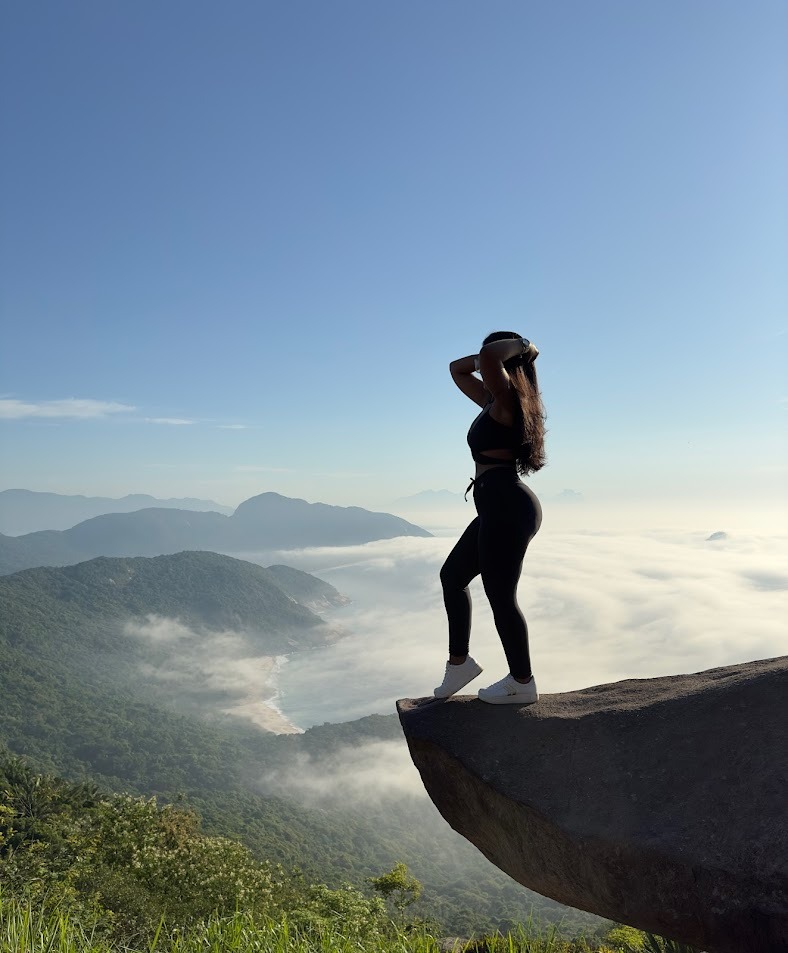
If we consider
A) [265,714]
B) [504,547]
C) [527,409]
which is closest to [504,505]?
[504,547]

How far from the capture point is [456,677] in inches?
175

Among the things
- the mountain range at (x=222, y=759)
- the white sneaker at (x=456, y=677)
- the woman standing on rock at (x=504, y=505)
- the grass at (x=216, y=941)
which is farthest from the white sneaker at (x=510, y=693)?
the mountain range at (x=222, y=759)

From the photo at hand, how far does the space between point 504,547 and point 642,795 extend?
4.77ft

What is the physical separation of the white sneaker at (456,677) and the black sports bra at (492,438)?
1389 millimetres

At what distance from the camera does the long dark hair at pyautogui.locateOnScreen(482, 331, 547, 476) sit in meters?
4.03

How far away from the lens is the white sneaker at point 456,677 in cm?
443

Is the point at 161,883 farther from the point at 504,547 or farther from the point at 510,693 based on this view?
the point at 504,547

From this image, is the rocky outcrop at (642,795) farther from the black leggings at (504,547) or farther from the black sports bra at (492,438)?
the black sports bra at (492,438)

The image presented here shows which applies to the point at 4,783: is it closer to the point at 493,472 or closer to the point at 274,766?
the point at 493,472

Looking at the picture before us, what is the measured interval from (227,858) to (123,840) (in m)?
3.18

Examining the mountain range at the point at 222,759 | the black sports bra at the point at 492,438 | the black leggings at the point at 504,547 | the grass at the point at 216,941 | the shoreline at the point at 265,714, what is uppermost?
the black sports bra at the point at 492,438

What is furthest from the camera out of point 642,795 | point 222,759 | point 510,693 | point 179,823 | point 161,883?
point 222,759

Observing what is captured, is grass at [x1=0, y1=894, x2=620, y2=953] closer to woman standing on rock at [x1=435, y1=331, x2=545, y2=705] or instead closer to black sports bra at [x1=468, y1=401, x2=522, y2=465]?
woman standing on rock at [x1=435, y1=331, x2=545, y2=705]

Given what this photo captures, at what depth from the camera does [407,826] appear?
11244cm
